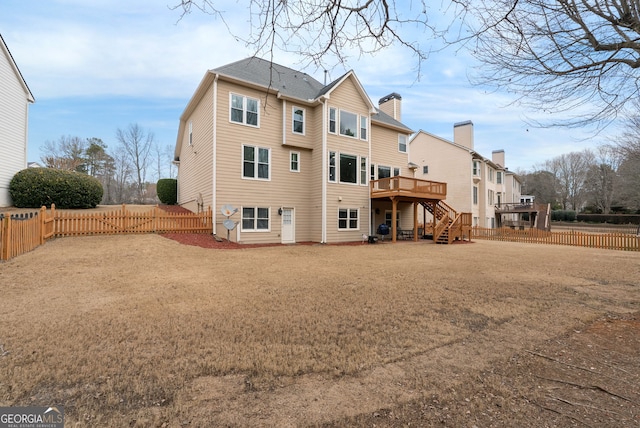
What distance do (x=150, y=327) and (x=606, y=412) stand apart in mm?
4780

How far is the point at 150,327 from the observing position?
3.80 m

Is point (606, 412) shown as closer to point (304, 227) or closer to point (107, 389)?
point (107, 389)

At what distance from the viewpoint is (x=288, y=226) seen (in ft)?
52.0

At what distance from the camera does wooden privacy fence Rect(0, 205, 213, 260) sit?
7.77 m

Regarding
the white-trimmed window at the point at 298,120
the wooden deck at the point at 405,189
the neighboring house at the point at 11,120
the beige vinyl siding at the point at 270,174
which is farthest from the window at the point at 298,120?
the neighboring house at the point at 11,120

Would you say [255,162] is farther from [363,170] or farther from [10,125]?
[10,125]

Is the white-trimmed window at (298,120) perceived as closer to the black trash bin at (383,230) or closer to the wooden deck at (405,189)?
the wooden deck at (405,189)

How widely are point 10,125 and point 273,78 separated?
1394 cm

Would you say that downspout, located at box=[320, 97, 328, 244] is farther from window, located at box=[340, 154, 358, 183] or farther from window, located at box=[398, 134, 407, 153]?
window, located at box=[398, 134, 407, 153]

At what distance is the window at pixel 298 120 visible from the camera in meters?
16.0

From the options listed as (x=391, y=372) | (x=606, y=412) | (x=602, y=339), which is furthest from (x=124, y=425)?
(x=602, y=339)

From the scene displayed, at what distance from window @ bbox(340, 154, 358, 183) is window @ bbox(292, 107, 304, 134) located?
2840 mm

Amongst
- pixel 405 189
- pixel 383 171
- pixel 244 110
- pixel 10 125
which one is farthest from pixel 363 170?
pixel 10 125

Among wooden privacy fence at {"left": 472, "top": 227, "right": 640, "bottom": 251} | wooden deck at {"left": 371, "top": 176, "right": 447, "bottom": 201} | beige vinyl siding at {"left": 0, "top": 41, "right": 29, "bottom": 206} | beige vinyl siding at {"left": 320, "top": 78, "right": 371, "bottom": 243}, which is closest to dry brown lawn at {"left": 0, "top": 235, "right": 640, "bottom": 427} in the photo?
beige vinyl siding at {"left": 320, "top": 78, "right": 371, "bottom": 243}
